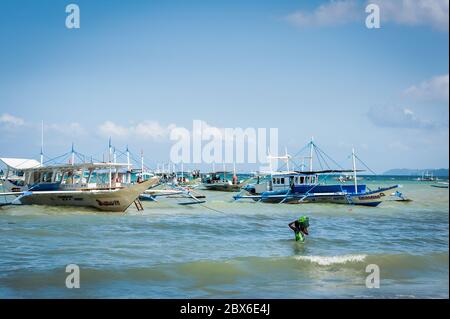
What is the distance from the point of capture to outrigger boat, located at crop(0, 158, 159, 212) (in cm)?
3044

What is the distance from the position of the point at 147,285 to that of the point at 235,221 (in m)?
15.5

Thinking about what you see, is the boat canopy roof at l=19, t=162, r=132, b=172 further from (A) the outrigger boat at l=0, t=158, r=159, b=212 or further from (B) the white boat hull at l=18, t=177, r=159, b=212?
(B) the white boat hull at l=18, t=177, r=159, b=212

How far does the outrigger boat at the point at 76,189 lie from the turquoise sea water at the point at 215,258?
281 centimetres

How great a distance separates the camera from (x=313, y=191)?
1599 inches

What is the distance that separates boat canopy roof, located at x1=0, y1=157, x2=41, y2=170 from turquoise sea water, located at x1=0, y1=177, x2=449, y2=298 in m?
10.9

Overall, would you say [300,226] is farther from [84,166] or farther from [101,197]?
[84,166]

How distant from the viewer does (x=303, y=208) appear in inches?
1475

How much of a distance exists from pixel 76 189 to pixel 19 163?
968 centimetres

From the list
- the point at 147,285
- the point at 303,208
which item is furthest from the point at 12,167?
the point at 147,285
